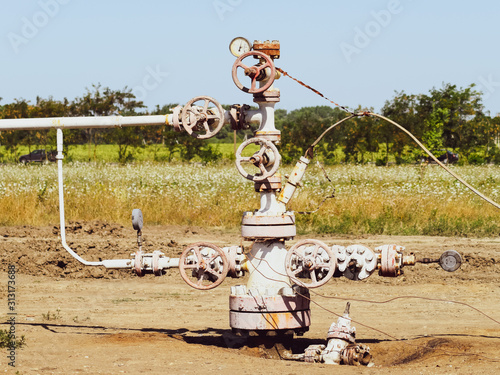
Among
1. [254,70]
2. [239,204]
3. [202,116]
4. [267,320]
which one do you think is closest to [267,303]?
[267,320]

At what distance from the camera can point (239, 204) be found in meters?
16.7

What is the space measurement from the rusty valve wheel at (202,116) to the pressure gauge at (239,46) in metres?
0.46

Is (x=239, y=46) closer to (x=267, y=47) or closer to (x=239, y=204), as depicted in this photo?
(x=267, y=47)

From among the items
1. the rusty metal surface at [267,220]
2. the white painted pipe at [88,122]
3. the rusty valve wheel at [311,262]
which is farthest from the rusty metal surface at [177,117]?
the rusty valve wheel at [311,262]

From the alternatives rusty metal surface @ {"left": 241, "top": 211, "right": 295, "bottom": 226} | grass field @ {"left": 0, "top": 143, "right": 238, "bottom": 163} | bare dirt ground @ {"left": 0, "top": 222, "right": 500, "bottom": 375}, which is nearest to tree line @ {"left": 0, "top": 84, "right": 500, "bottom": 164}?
grass field @ {"left": 0, "top": 143, "right": 238, "bottom": 163}

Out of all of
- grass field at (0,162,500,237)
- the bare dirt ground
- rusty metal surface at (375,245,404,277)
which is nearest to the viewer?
the bare dirt ground

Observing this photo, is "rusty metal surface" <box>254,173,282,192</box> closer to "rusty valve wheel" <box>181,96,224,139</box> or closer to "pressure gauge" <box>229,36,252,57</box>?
"rusty valve wheel" <box>181,96,224,139</box>

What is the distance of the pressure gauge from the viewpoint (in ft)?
21.1

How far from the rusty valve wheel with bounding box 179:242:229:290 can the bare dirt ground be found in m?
0.60

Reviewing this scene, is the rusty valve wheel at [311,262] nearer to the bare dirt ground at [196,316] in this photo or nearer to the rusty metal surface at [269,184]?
the rusty metal surface at [269,184]

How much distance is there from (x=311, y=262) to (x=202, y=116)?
1.44 metres

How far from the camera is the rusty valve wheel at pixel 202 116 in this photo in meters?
6.34

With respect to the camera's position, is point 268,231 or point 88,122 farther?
point 88,122

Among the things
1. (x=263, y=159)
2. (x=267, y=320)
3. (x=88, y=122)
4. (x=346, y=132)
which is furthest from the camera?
(x=346, y=132)
